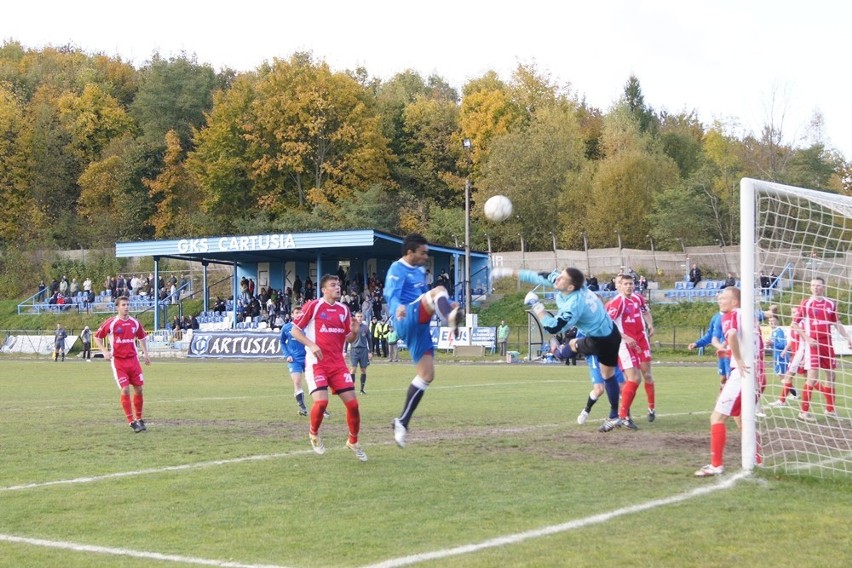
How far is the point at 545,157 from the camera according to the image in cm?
6756

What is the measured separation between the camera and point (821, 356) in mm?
13422

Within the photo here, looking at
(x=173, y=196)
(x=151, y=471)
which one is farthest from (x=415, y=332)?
(x=173, y=196)

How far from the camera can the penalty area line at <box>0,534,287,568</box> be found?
630cm

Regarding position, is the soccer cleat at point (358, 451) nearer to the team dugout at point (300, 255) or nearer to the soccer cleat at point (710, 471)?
the soccer cleat at point (710, 471)

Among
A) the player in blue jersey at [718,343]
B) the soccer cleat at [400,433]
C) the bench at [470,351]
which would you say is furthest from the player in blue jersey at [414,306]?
the bench at [470,351]

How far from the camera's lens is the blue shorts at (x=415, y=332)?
10.8 metres

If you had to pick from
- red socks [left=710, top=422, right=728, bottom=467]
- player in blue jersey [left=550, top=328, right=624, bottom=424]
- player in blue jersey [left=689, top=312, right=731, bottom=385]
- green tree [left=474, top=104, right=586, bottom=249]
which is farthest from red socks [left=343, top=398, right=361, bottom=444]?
green tree [left=474, top=104, right=586, bottom=249]

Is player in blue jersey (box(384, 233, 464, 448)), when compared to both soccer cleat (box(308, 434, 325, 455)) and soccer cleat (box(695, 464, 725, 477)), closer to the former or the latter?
soccer cleat (box(308, 434, 325, 455))

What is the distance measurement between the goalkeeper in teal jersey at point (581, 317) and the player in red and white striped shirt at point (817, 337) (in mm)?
2632

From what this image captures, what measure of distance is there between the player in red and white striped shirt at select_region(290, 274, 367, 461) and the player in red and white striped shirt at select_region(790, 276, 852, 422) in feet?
20.1

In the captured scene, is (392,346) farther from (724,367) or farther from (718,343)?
(718,343)

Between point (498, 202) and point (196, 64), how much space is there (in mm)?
71812

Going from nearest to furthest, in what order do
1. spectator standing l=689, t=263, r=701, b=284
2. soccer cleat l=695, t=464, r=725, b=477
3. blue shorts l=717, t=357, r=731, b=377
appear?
soccer cleat l=695, t=464, r=725, b=477
blue shorts l=717, t=357, r=731, b=377
spectator standing l=689, t=263, r=701, b=284

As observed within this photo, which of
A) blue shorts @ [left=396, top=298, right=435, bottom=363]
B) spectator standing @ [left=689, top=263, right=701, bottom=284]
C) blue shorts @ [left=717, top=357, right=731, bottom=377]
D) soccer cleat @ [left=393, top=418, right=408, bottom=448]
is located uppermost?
spectator standing @ [left=689, top=263, right=701, bottom=284]
